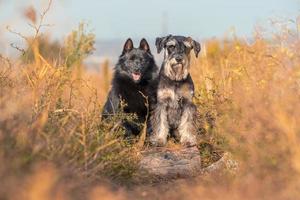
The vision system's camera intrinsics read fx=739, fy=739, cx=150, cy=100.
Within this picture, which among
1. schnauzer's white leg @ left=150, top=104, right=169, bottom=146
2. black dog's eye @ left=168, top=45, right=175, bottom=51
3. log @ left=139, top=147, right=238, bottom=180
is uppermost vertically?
black dog's eye @ left=168, top=45, right=175, bottom=51

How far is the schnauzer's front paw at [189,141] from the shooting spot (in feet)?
34.7

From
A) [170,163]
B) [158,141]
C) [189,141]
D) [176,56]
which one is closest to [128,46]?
[176,56]

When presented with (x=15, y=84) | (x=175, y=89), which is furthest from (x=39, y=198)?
(x=175, y=89)

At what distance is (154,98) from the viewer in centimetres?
1083

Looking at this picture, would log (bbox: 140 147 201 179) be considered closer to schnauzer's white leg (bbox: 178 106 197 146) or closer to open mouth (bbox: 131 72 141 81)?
schnauzer's white leg (bbox: 178 106 197 146)

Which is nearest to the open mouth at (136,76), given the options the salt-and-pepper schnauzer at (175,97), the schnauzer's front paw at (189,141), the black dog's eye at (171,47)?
the salt-and-pepper schnauzer at (175,97)

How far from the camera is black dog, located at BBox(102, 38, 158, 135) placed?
10.8 metres

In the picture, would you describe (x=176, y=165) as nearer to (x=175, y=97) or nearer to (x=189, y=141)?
(x=189, y=141)

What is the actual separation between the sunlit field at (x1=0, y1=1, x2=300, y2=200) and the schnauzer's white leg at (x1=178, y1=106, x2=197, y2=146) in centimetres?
41

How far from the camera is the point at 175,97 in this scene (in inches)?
416

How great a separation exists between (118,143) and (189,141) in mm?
1981

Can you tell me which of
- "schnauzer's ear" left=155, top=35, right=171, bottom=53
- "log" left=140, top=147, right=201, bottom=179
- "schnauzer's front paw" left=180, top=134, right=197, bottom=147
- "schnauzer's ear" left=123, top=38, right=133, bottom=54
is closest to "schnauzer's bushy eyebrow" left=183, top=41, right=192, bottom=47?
"schnauzer's ear" left=155, top=35, right=171, bottom=53

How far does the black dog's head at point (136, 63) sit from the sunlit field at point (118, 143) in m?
1.37

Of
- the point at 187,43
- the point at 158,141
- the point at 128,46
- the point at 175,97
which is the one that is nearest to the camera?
the point at 175,97
